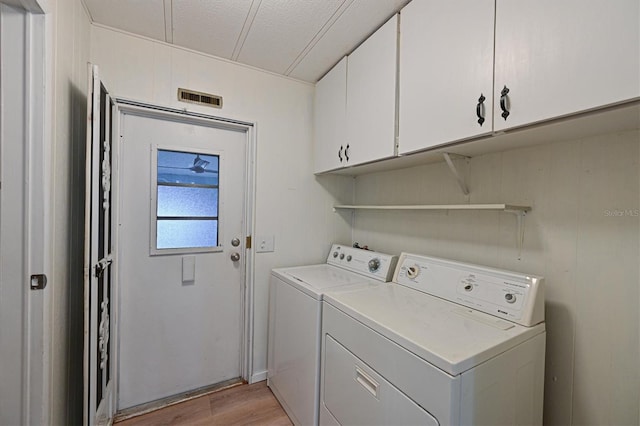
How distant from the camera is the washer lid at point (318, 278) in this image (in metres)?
1.60

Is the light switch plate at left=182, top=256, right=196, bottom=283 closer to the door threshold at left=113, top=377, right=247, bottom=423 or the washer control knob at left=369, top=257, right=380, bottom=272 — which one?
the door threshold at left=113, top=377, right=247, bottom=423

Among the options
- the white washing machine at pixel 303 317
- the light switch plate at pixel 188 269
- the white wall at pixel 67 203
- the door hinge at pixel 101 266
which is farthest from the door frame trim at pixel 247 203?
the door hinge at pixel 101 266

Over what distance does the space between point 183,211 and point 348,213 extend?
1.32 meters

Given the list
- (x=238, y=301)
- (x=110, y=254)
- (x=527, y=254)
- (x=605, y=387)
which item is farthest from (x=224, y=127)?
(x=605, y=387)

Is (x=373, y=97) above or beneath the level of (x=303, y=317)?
above

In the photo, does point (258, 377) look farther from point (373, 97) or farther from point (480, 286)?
point (373, 97)

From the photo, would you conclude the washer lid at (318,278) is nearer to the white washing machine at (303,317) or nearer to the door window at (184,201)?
the white washing machine at (303,317)

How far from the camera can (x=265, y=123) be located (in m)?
Answer: 2.14

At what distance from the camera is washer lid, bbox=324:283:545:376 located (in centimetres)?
89

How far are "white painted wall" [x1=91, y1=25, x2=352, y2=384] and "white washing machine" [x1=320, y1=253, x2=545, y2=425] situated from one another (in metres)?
0.86

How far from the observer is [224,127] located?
6.70 ft

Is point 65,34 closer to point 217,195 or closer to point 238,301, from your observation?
point 217,195

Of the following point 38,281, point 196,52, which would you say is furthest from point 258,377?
point 196,52

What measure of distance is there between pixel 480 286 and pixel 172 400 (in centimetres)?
208
